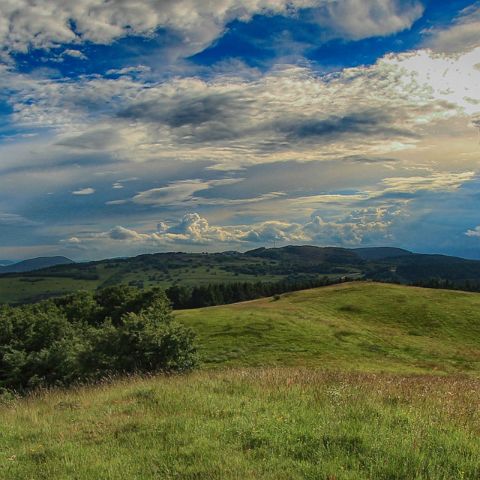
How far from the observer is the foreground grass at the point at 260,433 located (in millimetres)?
8234

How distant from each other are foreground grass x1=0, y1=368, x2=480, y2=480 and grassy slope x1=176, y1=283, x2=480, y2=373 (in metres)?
28.9

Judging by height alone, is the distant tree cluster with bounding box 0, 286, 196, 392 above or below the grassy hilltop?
below

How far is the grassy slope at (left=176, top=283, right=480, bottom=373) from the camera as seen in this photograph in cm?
5028

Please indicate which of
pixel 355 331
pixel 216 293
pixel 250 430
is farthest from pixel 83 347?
pixel 216 293

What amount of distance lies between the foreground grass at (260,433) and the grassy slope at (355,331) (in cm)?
2885

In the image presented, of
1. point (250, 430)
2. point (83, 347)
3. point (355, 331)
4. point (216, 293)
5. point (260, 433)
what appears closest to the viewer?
point (260, 433)

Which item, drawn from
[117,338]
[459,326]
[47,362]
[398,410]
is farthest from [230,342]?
[398,410]

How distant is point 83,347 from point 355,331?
147 ft

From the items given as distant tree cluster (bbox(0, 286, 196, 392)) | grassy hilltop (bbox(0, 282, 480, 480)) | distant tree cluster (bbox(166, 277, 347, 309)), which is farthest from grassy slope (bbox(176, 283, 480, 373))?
distant tree cluster (bbox(166, 277, 347, 309))

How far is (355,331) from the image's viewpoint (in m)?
66.6

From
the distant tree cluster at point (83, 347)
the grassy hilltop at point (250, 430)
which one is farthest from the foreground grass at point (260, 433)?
the distant tree cluster at point (83, 347)

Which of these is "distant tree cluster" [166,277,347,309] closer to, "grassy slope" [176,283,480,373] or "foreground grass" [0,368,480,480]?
"grassy slope" [176,283,480,373]

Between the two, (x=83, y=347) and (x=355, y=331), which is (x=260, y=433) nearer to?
(x=83, y=347)

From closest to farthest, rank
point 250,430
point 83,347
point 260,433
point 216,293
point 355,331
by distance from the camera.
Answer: point 260,433
point 250,430
point 83,347
point 355,331
point 216,293
